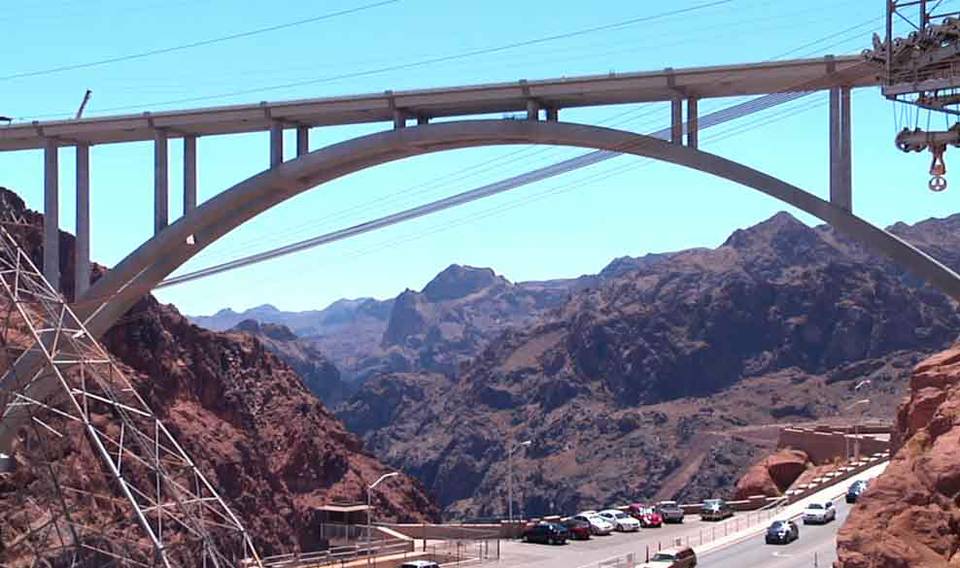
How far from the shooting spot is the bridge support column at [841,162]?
25812 millimetres

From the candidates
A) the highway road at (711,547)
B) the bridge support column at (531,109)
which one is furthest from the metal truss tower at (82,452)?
the highway road at (711,547)

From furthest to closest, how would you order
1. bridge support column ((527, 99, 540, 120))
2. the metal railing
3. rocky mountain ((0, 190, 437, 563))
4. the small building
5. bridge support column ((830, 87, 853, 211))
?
rocky mountain ((0, 190, 437, 563))
the small building
the metal railing
bridge support column ((527, 99, 540, 120))
bridge support column ((830, 87, 853, 211))

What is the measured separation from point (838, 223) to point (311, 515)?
7341 centimetres

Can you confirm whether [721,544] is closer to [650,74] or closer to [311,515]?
[650,74]

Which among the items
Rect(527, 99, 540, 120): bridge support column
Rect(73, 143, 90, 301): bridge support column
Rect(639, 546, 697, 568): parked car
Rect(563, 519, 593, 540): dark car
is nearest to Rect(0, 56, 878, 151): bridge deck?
Rect(527, 99, 540, 120): bridge support column

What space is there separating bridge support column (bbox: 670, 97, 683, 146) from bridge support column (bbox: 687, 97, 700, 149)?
16 centimetres

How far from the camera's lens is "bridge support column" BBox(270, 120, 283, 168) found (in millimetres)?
33312

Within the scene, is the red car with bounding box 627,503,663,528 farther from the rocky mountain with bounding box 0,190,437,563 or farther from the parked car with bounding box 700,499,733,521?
the rocky mountain with bounding box 0,190,437,563

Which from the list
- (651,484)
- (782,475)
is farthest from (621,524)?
(651,484)

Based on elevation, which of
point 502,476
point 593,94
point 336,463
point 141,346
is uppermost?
point 593,94

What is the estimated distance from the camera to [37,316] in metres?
32.4

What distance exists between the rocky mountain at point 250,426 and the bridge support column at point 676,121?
177 ft

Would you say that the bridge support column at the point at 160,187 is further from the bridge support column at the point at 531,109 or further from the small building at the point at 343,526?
the small building at the point at 343,526

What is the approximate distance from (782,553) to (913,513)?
72.9 feet
